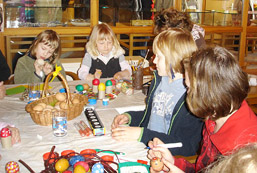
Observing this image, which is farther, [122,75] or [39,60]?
[122,75]

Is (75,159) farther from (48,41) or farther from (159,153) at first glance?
(48,41)

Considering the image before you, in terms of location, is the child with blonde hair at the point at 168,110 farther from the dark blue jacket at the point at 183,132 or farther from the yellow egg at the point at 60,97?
the yellow egg at the point at 60,97

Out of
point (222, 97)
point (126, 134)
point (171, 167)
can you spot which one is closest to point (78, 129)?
point (126, 134)

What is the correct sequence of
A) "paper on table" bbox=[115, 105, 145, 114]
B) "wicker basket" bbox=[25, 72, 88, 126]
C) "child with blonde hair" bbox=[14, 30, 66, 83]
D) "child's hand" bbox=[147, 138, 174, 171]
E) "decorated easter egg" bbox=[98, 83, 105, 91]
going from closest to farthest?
"child's hand" bbox=[147, 138, 174, 171]
"wicker basket" bbox=[25, 72, 88, 126]
"paper on table" bbox=[115, 105, 145, 114]
"decorated easter egg" bbox=[98, 83, 105, 91]
"child with blonde hair" bbox=[14, 30, 66, 83]

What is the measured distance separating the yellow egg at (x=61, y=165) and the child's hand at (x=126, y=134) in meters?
0.41

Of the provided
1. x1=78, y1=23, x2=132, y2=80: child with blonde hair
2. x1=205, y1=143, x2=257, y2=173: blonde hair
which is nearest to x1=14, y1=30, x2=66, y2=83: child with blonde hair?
x1=78, y1=23, x2=132, y2=80: child with blonde hair

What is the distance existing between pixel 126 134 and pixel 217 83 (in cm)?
61

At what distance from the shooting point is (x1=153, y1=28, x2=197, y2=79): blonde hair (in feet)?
5.73

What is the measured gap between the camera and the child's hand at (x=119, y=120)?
1781mm

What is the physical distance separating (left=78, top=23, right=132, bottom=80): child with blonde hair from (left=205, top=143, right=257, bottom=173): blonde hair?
2215mm

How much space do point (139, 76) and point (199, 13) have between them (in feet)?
9.95

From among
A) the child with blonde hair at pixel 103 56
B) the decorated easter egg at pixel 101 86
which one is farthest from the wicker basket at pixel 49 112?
the child with blonde hair at pixel 103 56

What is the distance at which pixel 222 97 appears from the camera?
125cm

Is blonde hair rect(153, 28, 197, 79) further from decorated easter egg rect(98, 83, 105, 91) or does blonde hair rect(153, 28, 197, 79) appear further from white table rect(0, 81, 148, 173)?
decorated easter egg rect(98, 83, 105, 91)
